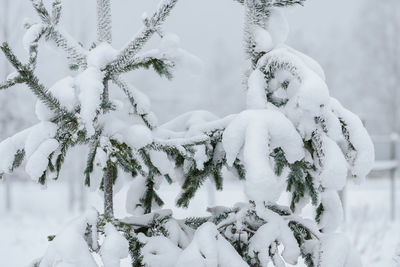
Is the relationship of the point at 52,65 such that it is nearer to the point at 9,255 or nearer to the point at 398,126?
the point at 9,255

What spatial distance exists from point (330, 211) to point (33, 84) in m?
1.35

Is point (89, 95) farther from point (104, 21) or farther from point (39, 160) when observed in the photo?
point (104, 21)

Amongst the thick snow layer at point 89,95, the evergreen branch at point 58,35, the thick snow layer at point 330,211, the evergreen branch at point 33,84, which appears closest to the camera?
the evergreen branch at point 33,84

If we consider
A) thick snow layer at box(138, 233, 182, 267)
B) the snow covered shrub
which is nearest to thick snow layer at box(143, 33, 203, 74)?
the snow covered shrub

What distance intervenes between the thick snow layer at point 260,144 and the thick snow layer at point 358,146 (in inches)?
9.5

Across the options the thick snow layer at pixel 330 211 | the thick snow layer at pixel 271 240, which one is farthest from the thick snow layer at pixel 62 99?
the thick snow layer at pixel 330 211

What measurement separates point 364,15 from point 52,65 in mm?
12052

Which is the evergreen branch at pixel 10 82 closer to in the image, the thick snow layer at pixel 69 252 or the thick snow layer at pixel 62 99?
the thick snow layer at pixel 62 99

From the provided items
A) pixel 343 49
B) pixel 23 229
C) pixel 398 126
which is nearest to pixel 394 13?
pixel 398 126

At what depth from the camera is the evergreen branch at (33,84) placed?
1324mm

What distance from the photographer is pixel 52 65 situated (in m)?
12.5

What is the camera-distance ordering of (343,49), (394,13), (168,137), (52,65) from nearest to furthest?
(168,137), (52,65), (394,13), (343,49)

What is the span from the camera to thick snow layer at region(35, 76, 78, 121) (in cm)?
154

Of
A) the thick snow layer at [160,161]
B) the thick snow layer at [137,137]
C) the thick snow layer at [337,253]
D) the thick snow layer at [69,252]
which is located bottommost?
the thick snow layer at [337,253]
